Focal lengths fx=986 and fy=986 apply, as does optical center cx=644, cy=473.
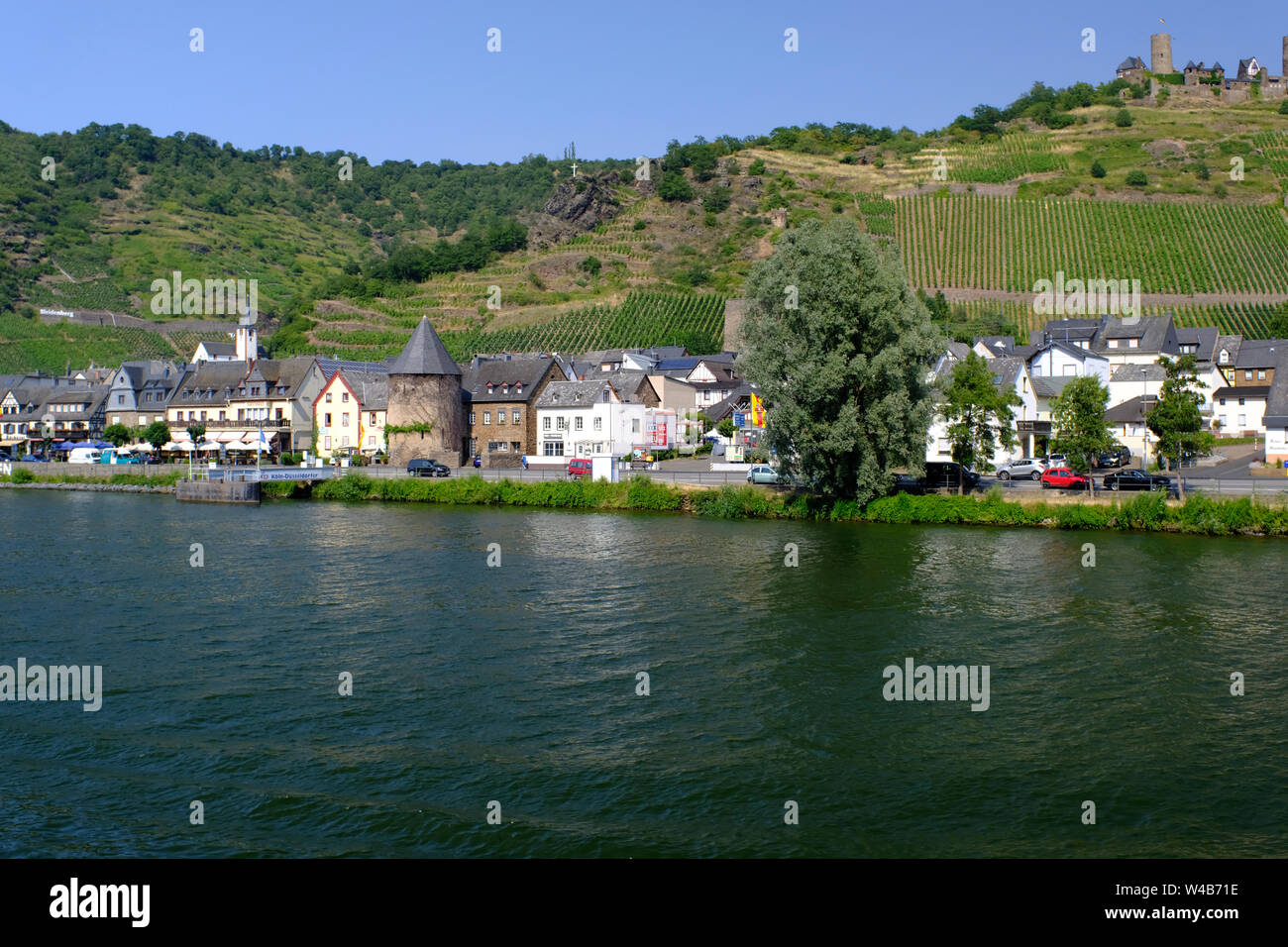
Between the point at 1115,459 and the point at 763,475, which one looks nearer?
the point at 763,475

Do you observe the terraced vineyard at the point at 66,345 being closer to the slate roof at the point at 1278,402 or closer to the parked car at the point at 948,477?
the parked car at the point at 948,477

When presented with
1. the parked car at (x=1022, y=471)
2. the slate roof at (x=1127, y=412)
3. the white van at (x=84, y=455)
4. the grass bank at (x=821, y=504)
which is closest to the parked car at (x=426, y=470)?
the grass bank at (x=821, y=504)

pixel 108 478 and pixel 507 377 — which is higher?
pixel 507 377

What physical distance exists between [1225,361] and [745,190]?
109761mm

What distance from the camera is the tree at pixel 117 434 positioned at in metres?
82.3

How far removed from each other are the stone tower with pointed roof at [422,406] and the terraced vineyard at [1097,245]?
80.1 meters

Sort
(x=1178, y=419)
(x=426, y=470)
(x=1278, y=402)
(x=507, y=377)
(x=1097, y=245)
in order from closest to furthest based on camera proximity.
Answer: (x=1178, y=419) < (x=1278, y=402) < (x=426, y=470) < (x=507, y=377) < (x=1097, y=245)

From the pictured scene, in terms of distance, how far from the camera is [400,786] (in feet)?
50.3

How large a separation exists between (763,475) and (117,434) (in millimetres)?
59633

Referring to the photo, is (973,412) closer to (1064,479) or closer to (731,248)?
(1064,479)

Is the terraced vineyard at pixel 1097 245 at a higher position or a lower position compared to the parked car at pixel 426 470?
higher

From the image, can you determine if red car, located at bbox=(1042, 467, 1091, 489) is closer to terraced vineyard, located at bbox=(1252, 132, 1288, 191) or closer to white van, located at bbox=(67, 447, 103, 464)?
white van, located at bbox=(67, 447, 103, 464)

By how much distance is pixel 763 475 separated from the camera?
1970 inches

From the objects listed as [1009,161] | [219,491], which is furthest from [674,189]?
[219,491]
